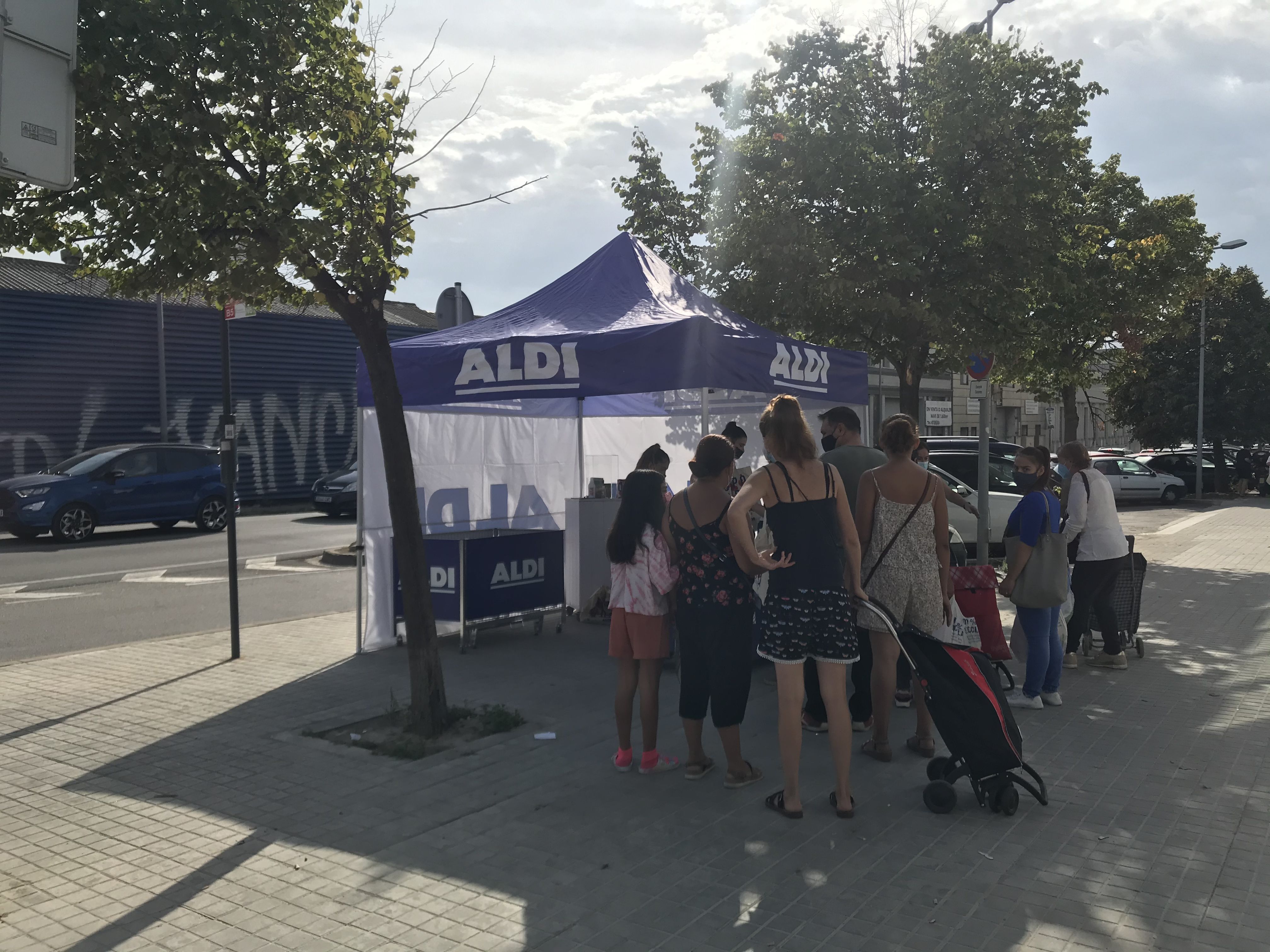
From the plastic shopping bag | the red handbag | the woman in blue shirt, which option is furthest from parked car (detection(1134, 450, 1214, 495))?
the plastic shopping bag

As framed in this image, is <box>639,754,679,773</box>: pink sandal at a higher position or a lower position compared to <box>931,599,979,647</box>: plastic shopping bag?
lower

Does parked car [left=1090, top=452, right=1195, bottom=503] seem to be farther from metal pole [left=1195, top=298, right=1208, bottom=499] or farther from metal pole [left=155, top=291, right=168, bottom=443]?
metal pole [left=155, top=291, right=168, bottom=443]

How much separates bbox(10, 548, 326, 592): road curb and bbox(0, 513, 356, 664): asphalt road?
0.03 metres

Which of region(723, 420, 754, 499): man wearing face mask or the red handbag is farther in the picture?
region(723, 420, 754, 499): man wearing face mask

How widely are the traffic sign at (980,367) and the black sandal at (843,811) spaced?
23.5 feet

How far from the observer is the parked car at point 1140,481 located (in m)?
32.0

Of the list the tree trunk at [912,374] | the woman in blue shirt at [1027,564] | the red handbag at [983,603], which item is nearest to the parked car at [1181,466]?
the tree trunk at [912,374]

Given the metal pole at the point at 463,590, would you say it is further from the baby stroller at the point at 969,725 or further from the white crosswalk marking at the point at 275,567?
the white crosswalk marking at the point at 275,567

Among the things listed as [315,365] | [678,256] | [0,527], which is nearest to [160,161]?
[678,256]

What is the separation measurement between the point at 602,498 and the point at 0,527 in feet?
44.3

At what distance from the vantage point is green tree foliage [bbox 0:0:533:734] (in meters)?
5.52

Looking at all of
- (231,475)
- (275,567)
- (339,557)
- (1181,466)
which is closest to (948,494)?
(231,475)

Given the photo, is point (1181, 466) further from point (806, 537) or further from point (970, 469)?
point (806, 537)

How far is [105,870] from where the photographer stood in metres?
4.39
